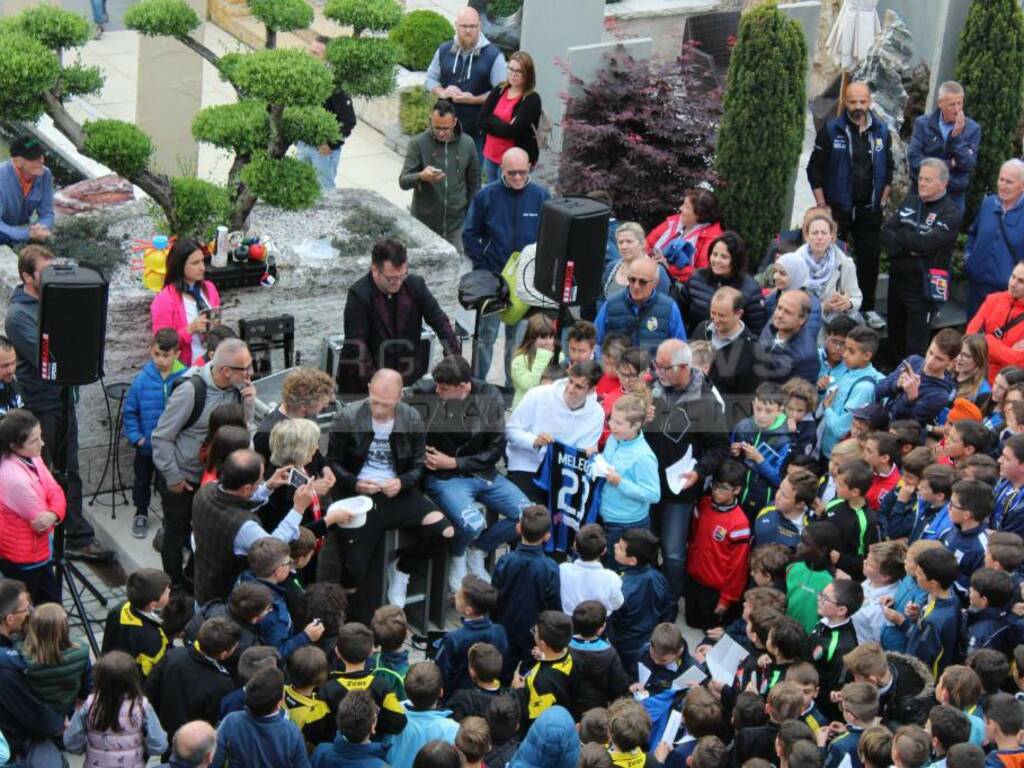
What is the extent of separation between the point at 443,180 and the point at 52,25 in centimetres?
312

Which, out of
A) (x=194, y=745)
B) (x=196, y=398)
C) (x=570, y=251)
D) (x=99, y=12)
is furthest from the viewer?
(x=99, y=12)

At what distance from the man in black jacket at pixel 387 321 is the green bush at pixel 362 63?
66.3 inches

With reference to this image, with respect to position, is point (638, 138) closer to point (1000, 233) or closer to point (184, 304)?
point (1000, 233)

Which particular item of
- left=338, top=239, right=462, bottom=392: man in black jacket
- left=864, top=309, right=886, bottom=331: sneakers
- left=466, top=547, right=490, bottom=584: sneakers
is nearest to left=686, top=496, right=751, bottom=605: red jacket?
left=466, top=547, right=490, bottom=584: sneakers

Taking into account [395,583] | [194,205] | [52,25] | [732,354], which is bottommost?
[395,583]

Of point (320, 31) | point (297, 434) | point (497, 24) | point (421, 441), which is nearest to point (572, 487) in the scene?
point (421, 441)

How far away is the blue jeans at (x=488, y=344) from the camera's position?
1236cm

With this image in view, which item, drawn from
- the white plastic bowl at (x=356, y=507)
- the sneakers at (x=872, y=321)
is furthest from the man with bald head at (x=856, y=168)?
the white plastic bowl at (x=356, y=507)

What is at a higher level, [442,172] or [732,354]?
[442,172]

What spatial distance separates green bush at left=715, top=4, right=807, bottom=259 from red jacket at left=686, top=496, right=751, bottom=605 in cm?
428

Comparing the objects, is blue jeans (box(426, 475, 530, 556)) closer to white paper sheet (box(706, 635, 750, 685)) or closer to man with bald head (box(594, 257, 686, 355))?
man with bald head (box(594, 257, 686, 355))

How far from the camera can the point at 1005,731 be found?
25.1 ft

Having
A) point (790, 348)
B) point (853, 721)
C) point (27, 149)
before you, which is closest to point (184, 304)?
point (27, 149)

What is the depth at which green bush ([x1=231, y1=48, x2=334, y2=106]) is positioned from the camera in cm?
1141
